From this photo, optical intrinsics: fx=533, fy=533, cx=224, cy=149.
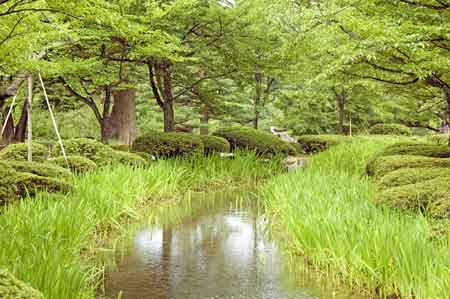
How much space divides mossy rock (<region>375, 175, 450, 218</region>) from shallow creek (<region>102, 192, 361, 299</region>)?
1.37m

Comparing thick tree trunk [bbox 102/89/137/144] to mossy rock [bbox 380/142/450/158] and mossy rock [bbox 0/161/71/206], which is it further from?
mossy rock [bbox 0/161/71/206]

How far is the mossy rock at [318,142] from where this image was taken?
18.6m

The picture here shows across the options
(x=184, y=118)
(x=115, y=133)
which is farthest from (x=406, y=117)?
(x=115, y=133)

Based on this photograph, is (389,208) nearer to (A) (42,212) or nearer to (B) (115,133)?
(A) (42,212)

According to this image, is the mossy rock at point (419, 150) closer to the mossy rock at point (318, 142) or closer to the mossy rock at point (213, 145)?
the mossy rock at point (213, 145)

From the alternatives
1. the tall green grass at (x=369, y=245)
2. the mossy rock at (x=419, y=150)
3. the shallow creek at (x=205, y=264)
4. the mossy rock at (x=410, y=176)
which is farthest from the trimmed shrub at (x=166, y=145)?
the mossy rock at (x=410, y=176)

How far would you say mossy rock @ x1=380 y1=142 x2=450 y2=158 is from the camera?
9.50 metres

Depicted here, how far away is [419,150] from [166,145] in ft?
19.4

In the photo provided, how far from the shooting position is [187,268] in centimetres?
543

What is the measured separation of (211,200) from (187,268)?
193 inches

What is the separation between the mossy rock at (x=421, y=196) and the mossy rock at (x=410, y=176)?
Result: 0.42 meters

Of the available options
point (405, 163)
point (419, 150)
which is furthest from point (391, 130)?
point (405, 163)

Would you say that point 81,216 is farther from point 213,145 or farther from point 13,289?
point 213,145

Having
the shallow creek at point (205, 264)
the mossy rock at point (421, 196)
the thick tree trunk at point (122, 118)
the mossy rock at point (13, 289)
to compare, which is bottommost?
the shallow creek at point (205, 264)
